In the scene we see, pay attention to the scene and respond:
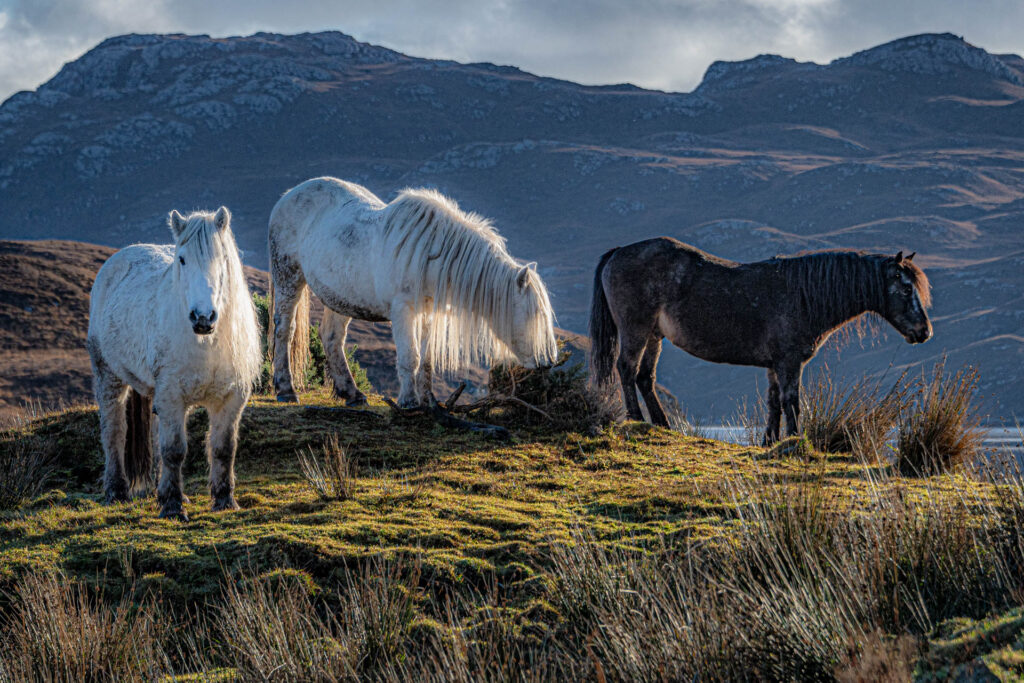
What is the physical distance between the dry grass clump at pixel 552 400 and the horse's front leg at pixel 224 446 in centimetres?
367

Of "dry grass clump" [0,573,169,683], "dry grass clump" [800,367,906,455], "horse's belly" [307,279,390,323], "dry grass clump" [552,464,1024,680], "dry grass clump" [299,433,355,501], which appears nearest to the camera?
"dry grass clump" [552,464,1024,680]

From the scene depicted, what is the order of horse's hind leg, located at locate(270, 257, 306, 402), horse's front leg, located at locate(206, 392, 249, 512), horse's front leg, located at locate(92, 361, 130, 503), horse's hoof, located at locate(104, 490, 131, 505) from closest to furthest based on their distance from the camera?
1. horse's front leg, located at locate(206, 392, 249, 512)
2. horse's hoof, located at locate(104, 490, 131, 505)
3. horse's front leg, located at locate(92, 361, 130, 503)
4. horse's hind leg, located at locate(270, 257, 306, 402)

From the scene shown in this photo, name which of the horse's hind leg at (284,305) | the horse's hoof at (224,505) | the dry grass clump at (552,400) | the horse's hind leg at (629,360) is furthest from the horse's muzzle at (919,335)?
the horse's hind leg at (284,305)

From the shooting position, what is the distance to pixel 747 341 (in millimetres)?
9406

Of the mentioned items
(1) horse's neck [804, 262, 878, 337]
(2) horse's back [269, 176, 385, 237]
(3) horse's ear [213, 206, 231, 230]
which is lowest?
(1) horse's neck [804, 262, 878, 337]

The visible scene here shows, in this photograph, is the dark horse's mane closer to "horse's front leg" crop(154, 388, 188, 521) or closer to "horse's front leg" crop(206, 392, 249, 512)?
"horse's front leg" crop(206, 392, 249, 512)

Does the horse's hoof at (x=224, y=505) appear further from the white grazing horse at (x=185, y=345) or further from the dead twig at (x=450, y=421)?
the dead twig at (x=450, y=421)

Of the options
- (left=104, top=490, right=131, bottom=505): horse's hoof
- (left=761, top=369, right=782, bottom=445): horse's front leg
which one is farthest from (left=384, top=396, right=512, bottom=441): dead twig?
(left=761, top=369, right=782, bottom=445): horse's front leg

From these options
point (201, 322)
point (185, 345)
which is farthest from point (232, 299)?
point (201, 322)

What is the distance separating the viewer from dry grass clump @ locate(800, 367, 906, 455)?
823cm

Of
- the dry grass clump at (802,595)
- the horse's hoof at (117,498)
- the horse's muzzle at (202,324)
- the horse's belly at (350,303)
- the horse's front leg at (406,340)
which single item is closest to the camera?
the dry grass clump at (802,595)

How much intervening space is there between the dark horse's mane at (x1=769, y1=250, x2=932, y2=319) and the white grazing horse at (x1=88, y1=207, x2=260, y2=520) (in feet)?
20.4

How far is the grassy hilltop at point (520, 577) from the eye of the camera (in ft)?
10.4

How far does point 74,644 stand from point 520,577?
2540mm
